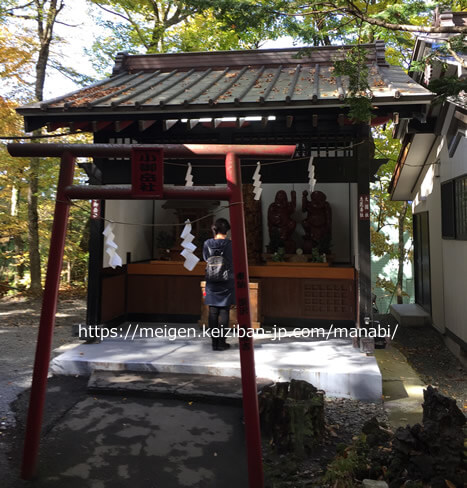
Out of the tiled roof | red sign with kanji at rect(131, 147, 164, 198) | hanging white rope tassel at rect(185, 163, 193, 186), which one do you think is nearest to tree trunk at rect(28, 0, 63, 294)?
the tiled roof

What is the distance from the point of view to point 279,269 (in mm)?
8133

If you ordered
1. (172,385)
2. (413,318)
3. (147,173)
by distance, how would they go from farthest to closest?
(413,318)
(172,385)
(147,173)

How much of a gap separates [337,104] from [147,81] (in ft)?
13.9

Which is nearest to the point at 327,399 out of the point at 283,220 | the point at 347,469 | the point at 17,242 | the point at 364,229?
the point at 347,469

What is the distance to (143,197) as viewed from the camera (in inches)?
147

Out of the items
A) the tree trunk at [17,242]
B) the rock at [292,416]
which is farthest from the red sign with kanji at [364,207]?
the tree trunk at [17,242]

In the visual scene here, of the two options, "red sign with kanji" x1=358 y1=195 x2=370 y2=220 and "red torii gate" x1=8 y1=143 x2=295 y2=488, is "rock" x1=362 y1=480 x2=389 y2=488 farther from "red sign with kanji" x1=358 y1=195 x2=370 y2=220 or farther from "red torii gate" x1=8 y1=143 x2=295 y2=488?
"red sign with kanji" x1=358 y1=195 x2=370 y2=220

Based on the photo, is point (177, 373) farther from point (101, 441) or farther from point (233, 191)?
point (233, 191)

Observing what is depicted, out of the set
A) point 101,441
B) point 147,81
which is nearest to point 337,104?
point 147,81

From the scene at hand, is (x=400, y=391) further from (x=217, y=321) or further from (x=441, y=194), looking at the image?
(x=441, y=194)

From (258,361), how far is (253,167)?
322 centimetres

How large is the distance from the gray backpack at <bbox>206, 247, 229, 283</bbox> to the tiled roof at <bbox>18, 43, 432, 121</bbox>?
2168 mm

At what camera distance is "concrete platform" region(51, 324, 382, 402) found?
17.7 feet

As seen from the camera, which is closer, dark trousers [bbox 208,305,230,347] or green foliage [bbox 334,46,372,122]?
green foliage [bbox 334,46,372,122]
